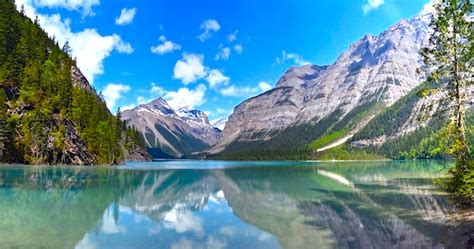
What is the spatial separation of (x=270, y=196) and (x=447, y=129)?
20.8 metres

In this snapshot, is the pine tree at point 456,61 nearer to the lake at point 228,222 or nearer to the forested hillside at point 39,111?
the lake at point 228,222

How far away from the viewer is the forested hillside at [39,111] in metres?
114

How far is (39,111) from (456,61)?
11819cm

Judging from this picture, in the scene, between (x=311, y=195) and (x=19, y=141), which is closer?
(x=311, y=195)

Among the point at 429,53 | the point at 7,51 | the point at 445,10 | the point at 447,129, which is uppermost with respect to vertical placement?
the point at 7,51

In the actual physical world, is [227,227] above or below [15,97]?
below

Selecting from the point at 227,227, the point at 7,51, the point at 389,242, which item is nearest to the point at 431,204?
the point at 389,242

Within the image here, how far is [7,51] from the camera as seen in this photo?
133m

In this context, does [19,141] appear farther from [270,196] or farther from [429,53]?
[429,53]

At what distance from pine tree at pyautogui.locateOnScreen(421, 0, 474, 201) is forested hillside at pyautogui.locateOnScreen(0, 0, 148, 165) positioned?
11316 centimetres

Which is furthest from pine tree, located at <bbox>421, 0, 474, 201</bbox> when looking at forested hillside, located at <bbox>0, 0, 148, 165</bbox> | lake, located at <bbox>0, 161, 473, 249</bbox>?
forested hillside, located at <bbox>0, 0, 148, 165</bbox>

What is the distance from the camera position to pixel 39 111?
11819cm

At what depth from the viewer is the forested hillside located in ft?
375

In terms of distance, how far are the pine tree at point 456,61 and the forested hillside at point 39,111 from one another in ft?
371
